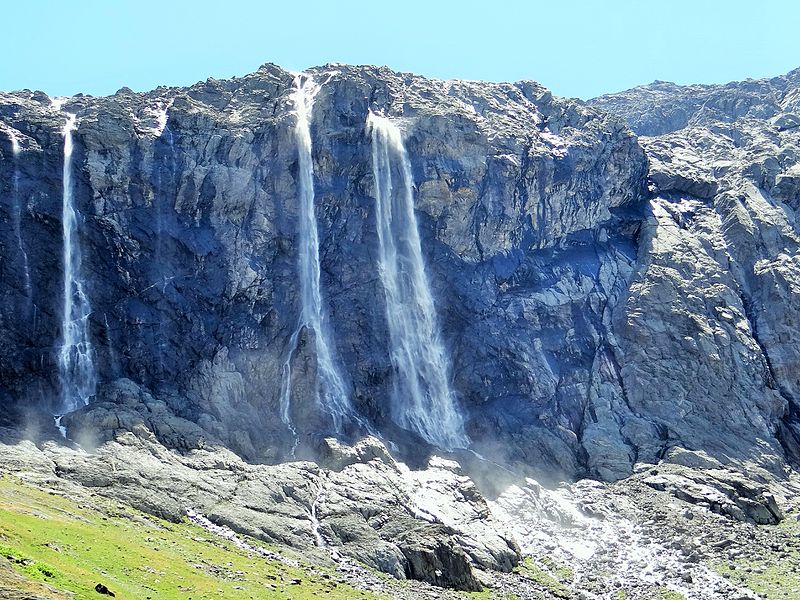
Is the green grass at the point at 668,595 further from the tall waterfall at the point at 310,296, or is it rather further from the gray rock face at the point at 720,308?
the tall waterfall at the point at 310,296

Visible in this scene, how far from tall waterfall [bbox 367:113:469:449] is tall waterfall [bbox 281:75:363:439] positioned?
7.86 meters

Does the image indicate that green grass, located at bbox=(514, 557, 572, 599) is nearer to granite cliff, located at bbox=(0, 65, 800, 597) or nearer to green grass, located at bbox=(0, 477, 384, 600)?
granite cliff, located at bbox=(0, 65, 800, 597)

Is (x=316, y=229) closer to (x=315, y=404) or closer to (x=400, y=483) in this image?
(x=315, y=404)

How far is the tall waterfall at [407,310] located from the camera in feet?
340

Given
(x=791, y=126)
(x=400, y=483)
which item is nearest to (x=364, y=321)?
(x=400, y=483)

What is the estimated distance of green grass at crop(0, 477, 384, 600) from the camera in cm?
4328

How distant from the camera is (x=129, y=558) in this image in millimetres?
54375

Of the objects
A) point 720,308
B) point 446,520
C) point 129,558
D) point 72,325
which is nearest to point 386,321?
point 446,520

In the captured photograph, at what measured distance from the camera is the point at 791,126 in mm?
173250

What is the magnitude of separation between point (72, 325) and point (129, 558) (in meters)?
47.7

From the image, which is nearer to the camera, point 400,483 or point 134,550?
point 134,550

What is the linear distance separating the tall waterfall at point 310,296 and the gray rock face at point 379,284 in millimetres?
1186

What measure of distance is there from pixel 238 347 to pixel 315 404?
38.5 feet

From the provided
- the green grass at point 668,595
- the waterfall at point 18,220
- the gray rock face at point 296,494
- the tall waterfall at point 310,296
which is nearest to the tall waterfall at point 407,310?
the tall waterfall at point 310,296
